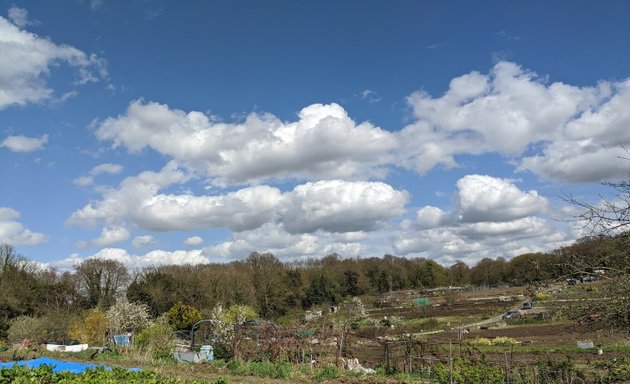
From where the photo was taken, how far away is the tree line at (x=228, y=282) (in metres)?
7.73

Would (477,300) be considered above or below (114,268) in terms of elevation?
below

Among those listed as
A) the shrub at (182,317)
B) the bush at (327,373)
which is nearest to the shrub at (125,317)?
the shrub at (182,317)

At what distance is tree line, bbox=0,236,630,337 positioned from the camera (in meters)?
7.73

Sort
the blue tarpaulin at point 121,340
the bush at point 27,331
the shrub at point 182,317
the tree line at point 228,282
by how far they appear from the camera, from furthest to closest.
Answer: the shrub at point 182,317, the bush at point 27,331, the blue tarpaulin at point 121,340, the tree line at point 228,282

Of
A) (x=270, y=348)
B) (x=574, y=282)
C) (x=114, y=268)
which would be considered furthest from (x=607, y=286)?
(x=114, y=268)

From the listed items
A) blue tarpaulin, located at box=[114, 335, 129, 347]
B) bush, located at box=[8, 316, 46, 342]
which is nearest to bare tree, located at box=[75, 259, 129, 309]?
bush, located at box=[8, 316, 46, 342]

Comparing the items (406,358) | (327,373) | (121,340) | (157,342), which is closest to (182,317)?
(121,340)

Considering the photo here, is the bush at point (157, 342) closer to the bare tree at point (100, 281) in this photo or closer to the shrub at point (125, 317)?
the shrub at point (125, 317)

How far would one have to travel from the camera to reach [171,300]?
1994 inches

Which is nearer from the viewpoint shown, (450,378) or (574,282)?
(574,282)

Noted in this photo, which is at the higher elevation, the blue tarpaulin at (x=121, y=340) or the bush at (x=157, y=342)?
the bush at (x=157, y=342)

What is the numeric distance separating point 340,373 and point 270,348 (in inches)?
164

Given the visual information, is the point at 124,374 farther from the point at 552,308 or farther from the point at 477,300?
the point at 477,300

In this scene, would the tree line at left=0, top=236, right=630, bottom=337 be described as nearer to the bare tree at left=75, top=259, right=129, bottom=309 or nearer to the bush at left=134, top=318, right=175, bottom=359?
the bare tree at left=75, top=259, right=129, bottom=309
